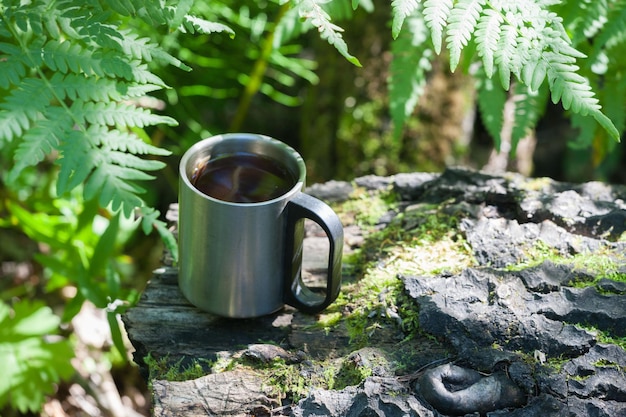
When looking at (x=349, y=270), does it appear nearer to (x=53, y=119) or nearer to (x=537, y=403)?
(x=537, y=403)

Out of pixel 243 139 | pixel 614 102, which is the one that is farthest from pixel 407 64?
pixel 243 139

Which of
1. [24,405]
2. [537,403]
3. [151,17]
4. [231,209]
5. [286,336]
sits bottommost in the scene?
[24,405]

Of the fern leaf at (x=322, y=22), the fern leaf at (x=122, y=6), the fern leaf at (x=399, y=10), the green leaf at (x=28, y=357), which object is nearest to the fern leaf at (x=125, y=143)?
the fern leaf at (x=122, y=6)

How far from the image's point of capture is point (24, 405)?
2021 mm

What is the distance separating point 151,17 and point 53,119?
31 cm

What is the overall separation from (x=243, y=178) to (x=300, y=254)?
0.22 m

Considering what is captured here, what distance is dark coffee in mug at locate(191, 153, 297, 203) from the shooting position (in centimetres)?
154

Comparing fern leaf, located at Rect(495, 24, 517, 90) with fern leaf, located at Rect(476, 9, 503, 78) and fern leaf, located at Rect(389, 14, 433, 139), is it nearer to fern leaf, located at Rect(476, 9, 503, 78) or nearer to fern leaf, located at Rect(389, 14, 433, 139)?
fern leaf, located at Rect(476, 9, 503, 78)

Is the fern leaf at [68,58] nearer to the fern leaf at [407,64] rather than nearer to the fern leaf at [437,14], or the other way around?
the fern leaf at [437,14]

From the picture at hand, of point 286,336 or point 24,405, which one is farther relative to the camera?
point 24,405

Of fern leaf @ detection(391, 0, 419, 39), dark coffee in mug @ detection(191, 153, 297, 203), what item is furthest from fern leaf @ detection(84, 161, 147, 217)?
fern leaf @ detection(391, 0, 419, 39)

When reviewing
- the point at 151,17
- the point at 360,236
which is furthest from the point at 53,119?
the point at 360,236

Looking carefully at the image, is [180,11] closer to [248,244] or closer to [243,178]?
[243,178]

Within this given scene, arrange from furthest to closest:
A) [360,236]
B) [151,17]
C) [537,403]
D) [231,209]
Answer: [360,236] < [151,17] < [231,209] < [537,403]
